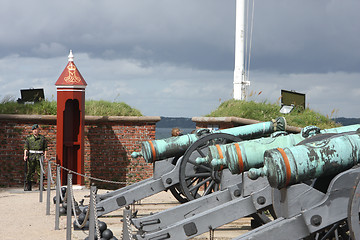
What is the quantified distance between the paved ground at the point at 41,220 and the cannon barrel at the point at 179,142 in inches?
46.3

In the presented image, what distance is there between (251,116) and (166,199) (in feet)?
14.6

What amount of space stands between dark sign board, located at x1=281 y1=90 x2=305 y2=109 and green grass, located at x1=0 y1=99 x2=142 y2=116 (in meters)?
4.32

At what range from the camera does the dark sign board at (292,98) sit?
57.8 ft

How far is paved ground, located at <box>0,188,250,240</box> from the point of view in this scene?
26.9 ft

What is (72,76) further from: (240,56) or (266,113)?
(240,56)

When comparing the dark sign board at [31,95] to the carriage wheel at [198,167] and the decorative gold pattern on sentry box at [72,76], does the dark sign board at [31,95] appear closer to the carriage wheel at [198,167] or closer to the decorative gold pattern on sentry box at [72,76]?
the decorative gold pattern on sentry box at [72,76]

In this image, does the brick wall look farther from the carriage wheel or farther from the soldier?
the carriage wheel

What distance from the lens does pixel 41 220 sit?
9.42 meters

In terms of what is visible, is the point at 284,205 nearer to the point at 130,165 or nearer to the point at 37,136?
the point at 37,136

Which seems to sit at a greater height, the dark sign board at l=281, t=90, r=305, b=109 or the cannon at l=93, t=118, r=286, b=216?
the dark sign board at l=281, t=90, r=305, b=109

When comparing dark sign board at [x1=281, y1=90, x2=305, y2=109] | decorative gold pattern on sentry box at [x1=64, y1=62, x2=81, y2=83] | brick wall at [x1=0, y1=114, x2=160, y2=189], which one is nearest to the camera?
decorative gold pattern on sentry box at [x1=64, y1=62, x2=81, y2=83]

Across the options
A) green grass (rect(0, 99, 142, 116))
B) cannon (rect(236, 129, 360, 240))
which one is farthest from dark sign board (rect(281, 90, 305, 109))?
cannon (rect(236, 129, 360, 240))

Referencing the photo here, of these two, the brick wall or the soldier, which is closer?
the soldier

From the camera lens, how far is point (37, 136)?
1338 cm
